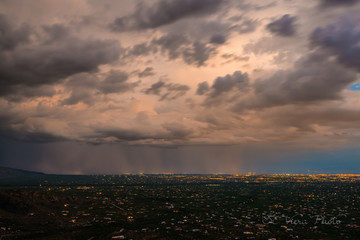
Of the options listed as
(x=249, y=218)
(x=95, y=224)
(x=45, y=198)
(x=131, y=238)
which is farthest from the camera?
(x=45, y=198)

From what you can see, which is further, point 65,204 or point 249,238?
point 65,204

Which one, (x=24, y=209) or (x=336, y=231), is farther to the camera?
(x=24, y=209)

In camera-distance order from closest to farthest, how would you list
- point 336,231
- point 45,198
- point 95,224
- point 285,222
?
point 336,231 < point 95,224 < point 285,222 < point 45,198

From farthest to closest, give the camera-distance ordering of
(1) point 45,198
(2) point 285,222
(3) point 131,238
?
(1) point 45,198 → (2) point 285,222 → (3) point 131,238

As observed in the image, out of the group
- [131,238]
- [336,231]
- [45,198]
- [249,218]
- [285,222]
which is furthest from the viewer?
[45,198]

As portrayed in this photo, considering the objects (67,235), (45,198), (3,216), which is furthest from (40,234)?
(45,198)

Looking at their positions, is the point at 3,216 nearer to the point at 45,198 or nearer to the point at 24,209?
the point at 24,209

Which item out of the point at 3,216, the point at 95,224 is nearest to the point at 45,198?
the point at 3,216

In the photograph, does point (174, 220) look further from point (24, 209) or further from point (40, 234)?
point (24, 209)

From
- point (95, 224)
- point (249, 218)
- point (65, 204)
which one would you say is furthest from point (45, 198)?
point (249, 218)
